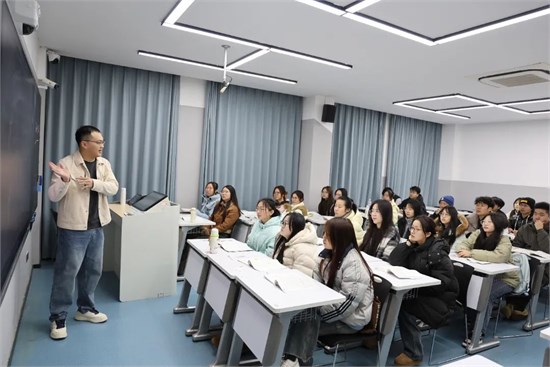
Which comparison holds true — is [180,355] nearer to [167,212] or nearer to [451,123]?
[167,212]

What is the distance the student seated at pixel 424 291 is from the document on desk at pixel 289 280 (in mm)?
928

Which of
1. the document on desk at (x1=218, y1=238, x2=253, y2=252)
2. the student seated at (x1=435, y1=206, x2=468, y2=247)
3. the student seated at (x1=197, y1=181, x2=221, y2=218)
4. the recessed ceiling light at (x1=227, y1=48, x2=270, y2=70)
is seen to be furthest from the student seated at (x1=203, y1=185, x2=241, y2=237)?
the student seated at (x1=435, y1=206, x2=468, y2=247)

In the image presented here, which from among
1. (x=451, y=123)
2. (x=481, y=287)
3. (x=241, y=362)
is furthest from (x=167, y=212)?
(x=451, y=123)

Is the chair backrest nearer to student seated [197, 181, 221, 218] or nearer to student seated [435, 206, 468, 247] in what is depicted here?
student seated [435, 206, 468, 247]

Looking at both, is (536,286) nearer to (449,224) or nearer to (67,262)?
(449,224)

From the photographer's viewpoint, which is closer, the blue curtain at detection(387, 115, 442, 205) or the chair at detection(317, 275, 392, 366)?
the chair at detection(317, 275, 392, 366)

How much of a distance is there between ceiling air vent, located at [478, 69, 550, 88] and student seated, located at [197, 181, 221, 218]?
3716 millimetres

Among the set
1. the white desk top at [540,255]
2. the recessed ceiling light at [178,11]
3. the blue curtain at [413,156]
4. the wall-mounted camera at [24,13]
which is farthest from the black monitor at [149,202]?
the blue curtain at [413,156]

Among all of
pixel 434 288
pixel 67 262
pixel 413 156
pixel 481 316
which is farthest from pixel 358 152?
pixel 67 262

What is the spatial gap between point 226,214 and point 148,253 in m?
1.26

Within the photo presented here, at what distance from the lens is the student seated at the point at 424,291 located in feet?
8.46

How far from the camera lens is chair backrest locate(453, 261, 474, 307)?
2.93 m

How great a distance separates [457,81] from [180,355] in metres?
4.40

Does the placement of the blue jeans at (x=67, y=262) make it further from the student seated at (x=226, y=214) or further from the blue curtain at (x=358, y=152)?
the blue curtain at (x=358, y=152)
